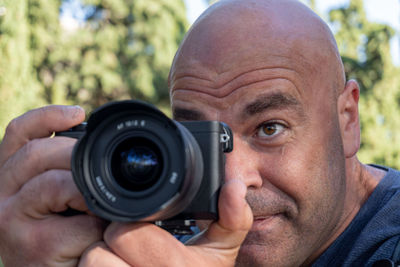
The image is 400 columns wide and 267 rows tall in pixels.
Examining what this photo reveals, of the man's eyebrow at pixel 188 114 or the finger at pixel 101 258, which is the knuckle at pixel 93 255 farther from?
the man's eyebrow at pixel 188 114

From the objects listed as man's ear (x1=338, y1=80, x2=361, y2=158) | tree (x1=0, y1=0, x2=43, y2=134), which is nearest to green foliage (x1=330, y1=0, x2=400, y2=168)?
tree (x1=0, y1=0, x2=43, y2=134)

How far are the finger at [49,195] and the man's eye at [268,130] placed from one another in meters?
0.88

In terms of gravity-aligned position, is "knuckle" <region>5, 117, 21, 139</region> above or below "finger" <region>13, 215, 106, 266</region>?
above

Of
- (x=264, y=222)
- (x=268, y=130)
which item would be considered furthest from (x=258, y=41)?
(x=264, y=222)

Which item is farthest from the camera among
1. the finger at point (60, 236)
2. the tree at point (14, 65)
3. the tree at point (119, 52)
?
the tree at point (119, 52)

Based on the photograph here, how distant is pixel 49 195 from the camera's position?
158 centimetres

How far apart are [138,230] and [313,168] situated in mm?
1023

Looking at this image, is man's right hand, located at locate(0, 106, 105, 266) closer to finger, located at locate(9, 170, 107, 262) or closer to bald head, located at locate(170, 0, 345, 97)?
finger, located at locate(9, 170, 107, 262)

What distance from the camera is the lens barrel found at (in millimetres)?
1341

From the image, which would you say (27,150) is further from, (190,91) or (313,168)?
(313,168)

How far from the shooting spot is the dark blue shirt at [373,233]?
6.61 ft

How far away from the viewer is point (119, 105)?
1.37m

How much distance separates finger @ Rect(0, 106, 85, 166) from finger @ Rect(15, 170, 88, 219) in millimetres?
179

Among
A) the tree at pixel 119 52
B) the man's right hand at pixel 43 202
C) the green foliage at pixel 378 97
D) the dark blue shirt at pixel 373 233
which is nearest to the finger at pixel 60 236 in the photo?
the man's right hand at pixel 43 202
